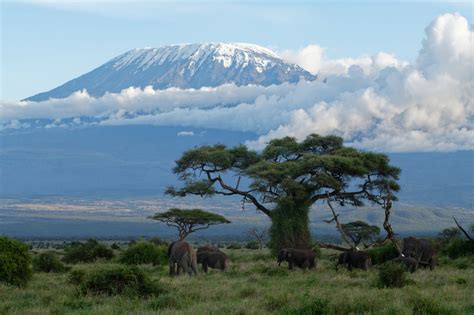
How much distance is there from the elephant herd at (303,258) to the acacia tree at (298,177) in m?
5.59

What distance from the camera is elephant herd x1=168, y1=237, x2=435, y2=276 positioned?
28.6 m

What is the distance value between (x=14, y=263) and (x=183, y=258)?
252 inches

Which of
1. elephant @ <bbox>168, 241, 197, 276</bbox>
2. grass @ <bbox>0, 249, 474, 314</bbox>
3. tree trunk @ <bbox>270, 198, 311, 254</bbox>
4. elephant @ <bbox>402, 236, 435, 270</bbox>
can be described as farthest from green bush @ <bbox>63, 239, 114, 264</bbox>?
elephant @ <bbox>402, 236, 435, 270</bbox>

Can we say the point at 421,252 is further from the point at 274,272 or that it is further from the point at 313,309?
the point at 313,309

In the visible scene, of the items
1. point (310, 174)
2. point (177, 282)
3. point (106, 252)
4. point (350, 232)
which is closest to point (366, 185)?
point (310, 174)

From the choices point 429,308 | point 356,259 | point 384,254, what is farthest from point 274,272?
point 429,308

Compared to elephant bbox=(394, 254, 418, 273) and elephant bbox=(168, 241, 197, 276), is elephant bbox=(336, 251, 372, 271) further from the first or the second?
elephant bbox=(168, 241, 197, 276)

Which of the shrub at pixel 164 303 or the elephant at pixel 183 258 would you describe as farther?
the elephant at pixel 183 258

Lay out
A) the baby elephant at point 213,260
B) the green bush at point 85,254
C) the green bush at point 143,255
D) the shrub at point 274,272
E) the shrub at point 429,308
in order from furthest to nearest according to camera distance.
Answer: the green bush at point 85,254, the green bush at point 143,255, the baby elephant at point 213,260, the shrub at point 274,272, the shrub at point 429,308

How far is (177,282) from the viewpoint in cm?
2494

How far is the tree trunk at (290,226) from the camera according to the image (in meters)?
37.9

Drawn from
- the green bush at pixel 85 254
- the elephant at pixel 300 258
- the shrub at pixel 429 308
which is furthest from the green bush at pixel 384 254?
the shrub at pixel 429 308

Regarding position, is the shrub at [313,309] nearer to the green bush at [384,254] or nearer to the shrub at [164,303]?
the shrub at [164,303]

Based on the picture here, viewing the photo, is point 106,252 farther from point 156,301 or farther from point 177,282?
point 156,301
